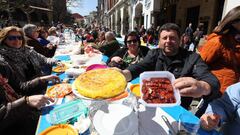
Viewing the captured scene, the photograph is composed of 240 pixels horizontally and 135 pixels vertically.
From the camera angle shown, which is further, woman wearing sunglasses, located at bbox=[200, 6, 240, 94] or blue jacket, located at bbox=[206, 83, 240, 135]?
woman wearing sunglasses, located at bbox=[200, 6, 240, 94]

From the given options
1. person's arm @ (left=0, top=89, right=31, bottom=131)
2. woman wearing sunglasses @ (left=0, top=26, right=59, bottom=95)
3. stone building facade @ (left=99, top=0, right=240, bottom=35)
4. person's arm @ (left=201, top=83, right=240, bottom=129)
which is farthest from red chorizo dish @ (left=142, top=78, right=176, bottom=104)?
stone building facade @ (left=99, top=0, right=240, bottom=35)

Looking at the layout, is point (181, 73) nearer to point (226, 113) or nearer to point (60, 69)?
point (226, 113)

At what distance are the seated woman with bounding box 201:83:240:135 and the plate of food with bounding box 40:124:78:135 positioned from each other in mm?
1064

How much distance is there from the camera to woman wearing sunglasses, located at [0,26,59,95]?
242 cm

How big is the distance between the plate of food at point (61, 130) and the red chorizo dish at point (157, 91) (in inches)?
25.1

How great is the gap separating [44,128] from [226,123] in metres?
1.61

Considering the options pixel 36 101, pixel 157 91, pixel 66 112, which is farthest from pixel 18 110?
pixel 157 91

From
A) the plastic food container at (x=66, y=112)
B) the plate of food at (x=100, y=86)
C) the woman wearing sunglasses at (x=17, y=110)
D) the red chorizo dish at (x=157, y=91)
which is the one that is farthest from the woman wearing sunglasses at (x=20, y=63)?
the red chorizo dish at (x=157, y=91)

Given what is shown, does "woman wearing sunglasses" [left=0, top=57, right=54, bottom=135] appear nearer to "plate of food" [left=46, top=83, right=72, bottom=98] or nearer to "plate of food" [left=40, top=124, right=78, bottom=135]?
"plate of food" [left=46, top=83, right=72, bottom=98]

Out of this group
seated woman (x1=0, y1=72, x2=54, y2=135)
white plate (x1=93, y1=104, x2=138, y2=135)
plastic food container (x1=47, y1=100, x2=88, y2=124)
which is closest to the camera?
white plate (x1=93, y1=104, x2=138, y2=135)

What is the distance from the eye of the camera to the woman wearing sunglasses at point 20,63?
2420mm

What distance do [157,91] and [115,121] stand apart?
369 mm

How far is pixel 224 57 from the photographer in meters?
2.07

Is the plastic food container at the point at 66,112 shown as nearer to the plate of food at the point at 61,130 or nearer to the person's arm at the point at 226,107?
the plate of food at the point at 61,130
